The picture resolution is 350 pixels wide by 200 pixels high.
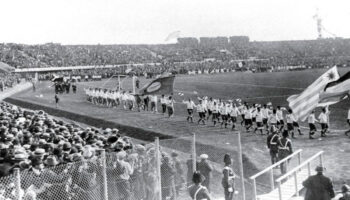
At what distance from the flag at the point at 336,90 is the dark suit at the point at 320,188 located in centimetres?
159

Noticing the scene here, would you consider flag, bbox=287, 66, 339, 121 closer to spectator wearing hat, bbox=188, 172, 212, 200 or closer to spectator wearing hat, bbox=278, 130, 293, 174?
spectator wearing hat, bbox=188, 172, 212, 200

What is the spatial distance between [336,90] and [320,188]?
1.96 metres

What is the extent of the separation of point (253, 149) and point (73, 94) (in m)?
29.4

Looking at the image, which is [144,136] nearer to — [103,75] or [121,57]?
[103,75]

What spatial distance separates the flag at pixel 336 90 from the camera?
9.27 meters

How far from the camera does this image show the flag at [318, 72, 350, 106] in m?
9.27

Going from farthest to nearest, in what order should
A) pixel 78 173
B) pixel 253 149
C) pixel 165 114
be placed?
pixel 165 114 → pixel 253 149 → pixel 78 173

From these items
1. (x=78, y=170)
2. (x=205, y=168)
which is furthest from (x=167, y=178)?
(x=78, y=170)

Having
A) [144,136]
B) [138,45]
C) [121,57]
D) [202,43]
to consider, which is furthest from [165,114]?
[202,43]

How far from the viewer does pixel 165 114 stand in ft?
94.4

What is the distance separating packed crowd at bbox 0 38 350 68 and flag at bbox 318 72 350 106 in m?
65.4

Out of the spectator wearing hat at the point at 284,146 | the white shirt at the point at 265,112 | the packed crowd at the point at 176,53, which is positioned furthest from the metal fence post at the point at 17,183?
the packed crowd at the point at 176,53

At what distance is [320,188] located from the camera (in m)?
9.04

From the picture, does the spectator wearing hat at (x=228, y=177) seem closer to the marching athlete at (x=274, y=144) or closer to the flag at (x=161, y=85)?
the marching athlete at (x=274, y=144)
